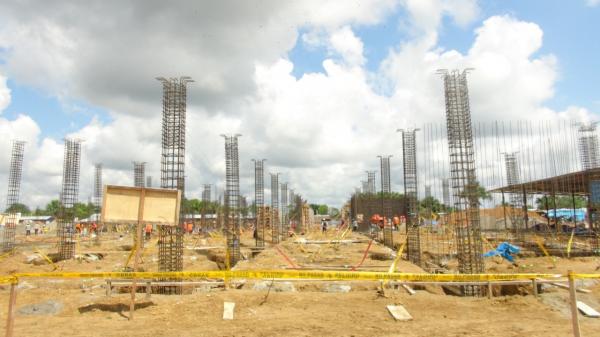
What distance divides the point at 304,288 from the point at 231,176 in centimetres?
1291

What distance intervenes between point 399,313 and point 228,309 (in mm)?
3712

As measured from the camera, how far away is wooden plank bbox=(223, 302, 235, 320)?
8984mm

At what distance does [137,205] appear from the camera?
893cm

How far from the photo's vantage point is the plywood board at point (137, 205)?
8.71m

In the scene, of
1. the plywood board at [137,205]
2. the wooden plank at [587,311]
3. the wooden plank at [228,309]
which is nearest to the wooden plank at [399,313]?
the wooden plank at [228,309]

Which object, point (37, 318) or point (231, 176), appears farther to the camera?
point (231, 176)

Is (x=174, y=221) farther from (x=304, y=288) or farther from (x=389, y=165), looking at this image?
(x=389, y=165)

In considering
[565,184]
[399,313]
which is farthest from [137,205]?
[565,184]

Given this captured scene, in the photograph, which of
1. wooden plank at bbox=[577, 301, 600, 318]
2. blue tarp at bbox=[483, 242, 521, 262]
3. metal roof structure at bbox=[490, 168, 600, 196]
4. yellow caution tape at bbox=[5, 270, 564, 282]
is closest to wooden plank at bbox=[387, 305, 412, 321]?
yellow caution tape at bbox=[5, 270, 564, 282]

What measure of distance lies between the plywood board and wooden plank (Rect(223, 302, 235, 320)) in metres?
2.20

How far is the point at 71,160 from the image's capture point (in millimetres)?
25141

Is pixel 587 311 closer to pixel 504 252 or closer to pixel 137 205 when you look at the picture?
pixel 137 205

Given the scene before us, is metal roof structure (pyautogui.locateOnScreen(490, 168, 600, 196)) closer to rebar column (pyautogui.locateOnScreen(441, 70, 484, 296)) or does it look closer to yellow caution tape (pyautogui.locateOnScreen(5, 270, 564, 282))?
rebar column (pyautogui.locateOnScreen(441, 70, 484, 296))

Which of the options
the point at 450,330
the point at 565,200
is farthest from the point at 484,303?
the point at 565,200
